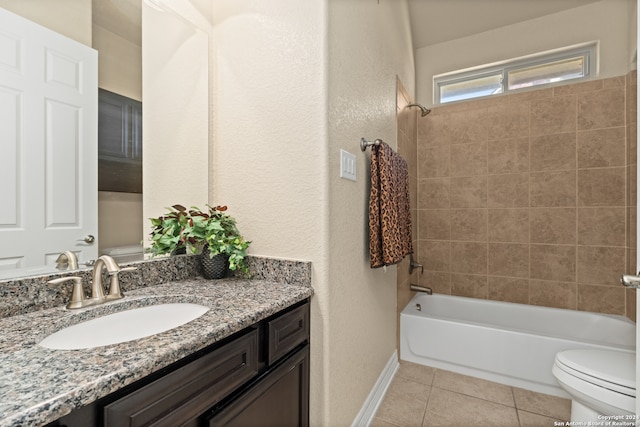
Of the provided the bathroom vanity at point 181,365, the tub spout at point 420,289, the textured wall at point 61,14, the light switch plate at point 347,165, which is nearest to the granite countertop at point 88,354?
the bathroom vanity at point 181,365

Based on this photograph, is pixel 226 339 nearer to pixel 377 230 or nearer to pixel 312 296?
Answer: pixel 312 296

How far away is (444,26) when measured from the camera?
99.6 inches

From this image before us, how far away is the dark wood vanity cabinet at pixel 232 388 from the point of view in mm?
531

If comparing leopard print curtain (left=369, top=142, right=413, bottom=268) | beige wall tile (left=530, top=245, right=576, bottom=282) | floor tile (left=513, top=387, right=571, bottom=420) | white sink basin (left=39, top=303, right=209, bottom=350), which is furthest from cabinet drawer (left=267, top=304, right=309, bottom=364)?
beige wall tile (left=530, top=245, right=576, bottom=282)

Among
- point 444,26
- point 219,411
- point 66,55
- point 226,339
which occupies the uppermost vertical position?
point 444,26

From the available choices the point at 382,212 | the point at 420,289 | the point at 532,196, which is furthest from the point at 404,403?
the point at 532,196

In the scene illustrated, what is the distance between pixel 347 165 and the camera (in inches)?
50.4

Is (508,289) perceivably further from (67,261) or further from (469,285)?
(67,261)

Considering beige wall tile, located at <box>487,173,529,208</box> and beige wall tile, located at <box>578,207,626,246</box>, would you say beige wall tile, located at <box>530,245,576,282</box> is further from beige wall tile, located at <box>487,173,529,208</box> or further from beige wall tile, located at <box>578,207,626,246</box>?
beige wall tile, located at <box>487,173,529,208</box>

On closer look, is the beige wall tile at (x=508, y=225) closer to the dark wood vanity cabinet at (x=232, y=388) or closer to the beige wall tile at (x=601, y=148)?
the beige wall tile at (x=601, y=148)

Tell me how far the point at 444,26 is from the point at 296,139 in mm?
2242

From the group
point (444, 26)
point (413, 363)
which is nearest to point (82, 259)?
point (413, 363)

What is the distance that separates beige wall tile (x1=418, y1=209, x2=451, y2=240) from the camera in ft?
8.80

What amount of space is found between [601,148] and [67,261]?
3.22m
